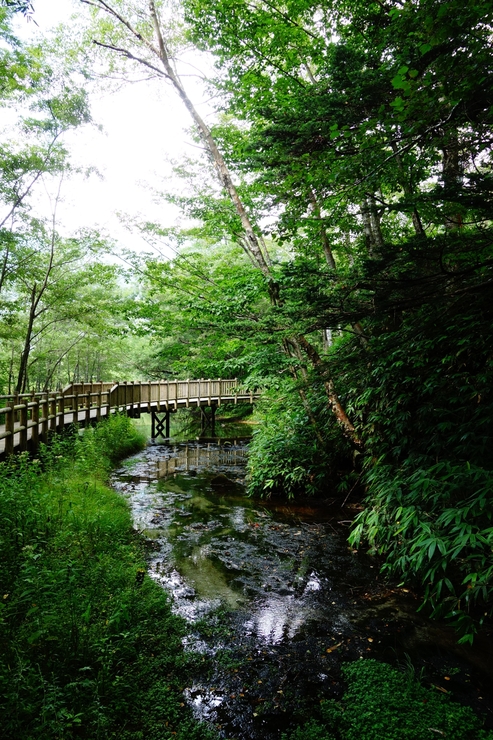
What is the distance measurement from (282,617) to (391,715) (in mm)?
1556

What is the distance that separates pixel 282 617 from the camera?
13.7 ft

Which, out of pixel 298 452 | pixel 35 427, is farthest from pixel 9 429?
pixel 298 452

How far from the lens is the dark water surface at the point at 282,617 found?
10.0ft

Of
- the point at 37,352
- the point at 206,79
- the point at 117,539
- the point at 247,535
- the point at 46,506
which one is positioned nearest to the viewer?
the point at 46,506

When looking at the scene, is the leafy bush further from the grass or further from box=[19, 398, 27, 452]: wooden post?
box=[19, 398, 27, 452]: wooden post

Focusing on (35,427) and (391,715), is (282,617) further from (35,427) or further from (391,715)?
(35,427)

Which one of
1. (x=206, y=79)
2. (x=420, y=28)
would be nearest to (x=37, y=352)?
(x=206, y=79)

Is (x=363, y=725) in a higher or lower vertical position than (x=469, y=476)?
lower

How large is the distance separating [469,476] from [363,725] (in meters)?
2.29

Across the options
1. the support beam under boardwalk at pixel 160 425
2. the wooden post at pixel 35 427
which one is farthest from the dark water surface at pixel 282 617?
the support beam under boardwalk at pixel 160 425

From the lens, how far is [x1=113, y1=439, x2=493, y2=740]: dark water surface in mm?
3062

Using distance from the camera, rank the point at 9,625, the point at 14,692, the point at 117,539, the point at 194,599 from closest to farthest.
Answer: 1. the point at 14,692
2. the point at 9,625
3. the point at 194,599
4. the point at 117,539

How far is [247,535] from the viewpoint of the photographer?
662 centimetres

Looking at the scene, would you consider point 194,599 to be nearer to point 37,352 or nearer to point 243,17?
point 243,17
